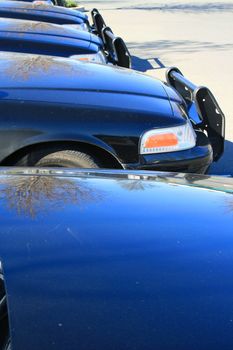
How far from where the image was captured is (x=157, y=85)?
14.4ft

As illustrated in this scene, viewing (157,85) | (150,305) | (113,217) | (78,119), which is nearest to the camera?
(150,305)

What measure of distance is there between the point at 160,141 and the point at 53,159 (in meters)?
0.74

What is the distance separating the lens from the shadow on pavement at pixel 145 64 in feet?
36.2

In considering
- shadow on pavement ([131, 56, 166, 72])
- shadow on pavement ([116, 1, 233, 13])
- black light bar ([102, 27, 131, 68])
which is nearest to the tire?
black light bar ([102, 27, 131, 68])

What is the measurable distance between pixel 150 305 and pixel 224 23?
57.9 ft

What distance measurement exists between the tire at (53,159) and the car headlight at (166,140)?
448 mm

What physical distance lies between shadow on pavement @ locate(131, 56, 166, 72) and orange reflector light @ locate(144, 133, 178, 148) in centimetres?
714

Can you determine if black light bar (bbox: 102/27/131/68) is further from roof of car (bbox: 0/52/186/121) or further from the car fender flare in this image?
the car fender flare

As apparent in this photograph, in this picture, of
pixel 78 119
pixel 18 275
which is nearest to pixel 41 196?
pixel 18 275

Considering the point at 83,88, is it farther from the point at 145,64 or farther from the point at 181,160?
the point at 145,64

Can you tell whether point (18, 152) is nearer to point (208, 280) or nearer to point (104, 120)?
point (104, 120)

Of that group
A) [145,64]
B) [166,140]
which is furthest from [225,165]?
[145,64]

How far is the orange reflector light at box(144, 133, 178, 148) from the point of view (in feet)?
12.3

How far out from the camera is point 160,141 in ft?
12.4
